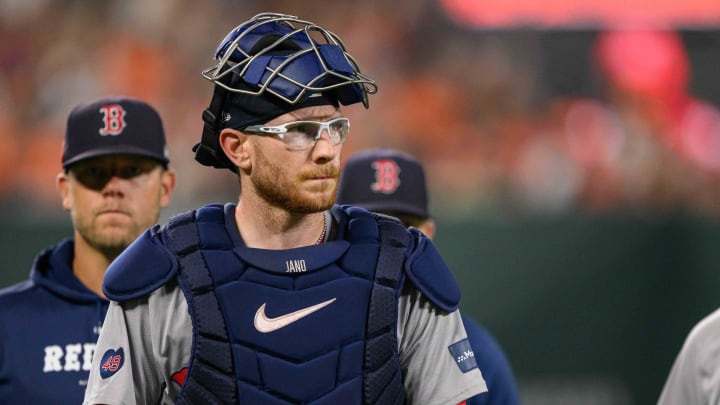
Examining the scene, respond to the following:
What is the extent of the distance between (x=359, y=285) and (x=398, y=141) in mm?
6575

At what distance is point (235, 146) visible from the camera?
106 inches

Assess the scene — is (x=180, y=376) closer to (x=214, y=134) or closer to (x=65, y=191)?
(x=214, y=134)

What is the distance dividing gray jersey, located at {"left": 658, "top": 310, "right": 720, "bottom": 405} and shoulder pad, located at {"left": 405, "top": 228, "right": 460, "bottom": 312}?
1111mm

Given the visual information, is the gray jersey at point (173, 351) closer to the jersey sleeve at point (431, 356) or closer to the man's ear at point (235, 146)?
the jersey sleeve at point (431, 356)

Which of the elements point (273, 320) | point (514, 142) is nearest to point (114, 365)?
point (273, 320)

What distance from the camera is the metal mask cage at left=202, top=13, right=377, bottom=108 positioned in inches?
101

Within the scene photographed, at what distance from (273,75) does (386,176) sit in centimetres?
183

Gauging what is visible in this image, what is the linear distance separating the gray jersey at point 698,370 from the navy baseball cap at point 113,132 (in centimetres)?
174

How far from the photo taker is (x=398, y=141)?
30.0 ft

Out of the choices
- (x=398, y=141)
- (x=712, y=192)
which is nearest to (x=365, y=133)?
(x=398, y=141)

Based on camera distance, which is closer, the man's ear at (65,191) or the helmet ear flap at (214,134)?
the helmet ear flap at (214,134)

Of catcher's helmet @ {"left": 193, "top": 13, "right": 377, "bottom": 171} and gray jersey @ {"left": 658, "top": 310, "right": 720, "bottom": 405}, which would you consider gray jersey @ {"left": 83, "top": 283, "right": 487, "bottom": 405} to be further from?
gray jersey @ {"left": 658, "top": 310, "right": 720, "bottom": 405}

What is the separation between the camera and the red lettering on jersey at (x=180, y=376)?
2.54 metres

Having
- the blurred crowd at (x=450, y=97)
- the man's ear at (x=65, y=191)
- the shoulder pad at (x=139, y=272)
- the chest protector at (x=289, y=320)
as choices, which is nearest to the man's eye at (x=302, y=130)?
the chest protector at (x=289, y=320)
